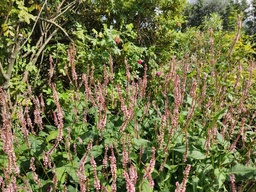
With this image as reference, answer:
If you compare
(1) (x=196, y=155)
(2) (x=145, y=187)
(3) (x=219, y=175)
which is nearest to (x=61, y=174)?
(2) (x=145, y=187)

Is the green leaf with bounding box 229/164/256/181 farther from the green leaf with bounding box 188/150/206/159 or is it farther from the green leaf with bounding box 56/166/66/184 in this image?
the green leaf with bounding box 56/166/66/184

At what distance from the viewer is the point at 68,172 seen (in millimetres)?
1945

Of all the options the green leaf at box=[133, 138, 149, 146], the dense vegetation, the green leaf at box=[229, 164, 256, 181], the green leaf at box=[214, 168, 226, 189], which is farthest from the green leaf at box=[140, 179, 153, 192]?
the green leaf at box=[229, 164, 256, 181]

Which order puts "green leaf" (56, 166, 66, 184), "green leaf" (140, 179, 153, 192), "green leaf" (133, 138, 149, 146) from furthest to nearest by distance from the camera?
1. "green leaf" (133, 138, 149, 146)
2. "green leaf" (56, 166, 66, 184)
3. "green leaf" (140, 179, 153, 192)

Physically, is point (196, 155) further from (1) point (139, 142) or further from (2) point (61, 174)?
(2) point (61, 174)

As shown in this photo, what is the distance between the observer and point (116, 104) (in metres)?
3.31

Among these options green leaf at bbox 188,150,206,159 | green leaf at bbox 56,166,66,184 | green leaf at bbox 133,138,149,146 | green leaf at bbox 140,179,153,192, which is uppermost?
green leaf at bbox 133,138,149,146

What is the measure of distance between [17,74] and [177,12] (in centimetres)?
272

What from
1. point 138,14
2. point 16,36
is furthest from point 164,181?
point 138,14

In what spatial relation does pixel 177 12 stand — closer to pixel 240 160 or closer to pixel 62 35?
pixel 62 35

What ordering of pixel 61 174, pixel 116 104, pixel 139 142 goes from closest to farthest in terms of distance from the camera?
pixel 61 174 → pixel 139 142 → pixel 116 104

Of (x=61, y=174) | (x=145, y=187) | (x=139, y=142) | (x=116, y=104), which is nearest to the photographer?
(x=145, y=187)

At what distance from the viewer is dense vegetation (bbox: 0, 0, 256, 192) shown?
77.5 inches

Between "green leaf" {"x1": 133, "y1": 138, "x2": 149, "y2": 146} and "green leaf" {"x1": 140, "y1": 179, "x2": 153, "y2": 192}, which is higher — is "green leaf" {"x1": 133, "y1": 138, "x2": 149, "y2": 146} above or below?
above
